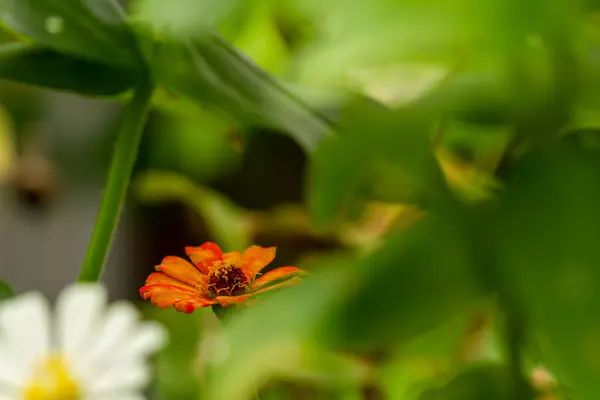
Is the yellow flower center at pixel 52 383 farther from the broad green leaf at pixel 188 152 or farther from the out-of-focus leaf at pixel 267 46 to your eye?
the broad green leaf at pixel 188 152

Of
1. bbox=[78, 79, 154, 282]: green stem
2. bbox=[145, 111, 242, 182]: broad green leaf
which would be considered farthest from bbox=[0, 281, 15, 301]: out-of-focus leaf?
bbox=[145, 111, 242, 182]: broad green leaf

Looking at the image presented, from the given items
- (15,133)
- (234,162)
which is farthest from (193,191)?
(15,133)

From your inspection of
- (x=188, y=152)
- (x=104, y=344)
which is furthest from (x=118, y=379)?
(x=188, y=152)

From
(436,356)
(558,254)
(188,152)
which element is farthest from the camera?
(188,152)

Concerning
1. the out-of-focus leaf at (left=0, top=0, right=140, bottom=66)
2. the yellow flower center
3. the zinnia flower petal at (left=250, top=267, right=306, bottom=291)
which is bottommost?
the yellow flower center

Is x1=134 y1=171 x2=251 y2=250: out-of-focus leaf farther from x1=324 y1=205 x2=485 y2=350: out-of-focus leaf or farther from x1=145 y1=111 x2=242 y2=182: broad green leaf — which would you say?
x1=324 y1=205 x2=485 y2=350: out-of-focus leaf

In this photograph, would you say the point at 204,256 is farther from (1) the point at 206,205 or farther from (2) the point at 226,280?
(1) the point at 206,205
